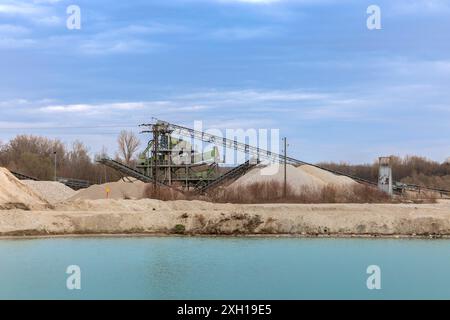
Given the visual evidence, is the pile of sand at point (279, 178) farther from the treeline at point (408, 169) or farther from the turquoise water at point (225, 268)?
the treeline at point (408, 169)

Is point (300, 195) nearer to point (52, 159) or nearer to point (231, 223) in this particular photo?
point (231, 223)

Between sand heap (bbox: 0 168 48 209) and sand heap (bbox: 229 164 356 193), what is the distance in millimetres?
18952

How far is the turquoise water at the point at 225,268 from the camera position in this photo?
1538 cm

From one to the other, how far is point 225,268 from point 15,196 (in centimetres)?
2073

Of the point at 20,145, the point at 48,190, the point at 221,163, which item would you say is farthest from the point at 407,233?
the point at 20,145

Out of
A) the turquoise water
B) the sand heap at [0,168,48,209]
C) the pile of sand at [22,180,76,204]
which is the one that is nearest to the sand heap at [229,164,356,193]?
the pile of sand at [22,180,76,204]

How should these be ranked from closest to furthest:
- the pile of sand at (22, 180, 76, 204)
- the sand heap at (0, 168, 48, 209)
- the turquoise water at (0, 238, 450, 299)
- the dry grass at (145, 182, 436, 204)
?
the turquoise water at (0, 238, 450, 299) < the sand heap at (0, 168, 48, 209) < the dry grass at (145, 182, 436, 204) < the pile of sand at (22, 180, 76, 204)

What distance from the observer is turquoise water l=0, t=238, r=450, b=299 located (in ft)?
50.5

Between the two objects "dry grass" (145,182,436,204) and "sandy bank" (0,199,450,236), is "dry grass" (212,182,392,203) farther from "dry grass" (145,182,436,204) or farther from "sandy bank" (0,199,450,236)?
"sandy bank" (0,199,450,236)

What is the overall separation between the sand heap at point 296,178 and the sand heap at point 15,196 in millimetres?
18952

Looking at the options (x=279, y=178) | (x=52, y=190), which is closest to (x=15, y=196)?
(x=52, y=190)

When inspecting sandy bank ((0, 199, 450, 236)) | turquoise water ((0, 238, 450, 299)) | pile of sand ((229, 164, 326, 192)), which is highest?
pile of sand ((229, 164, 326, 192))

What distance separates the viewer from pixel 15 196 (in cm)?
3594
